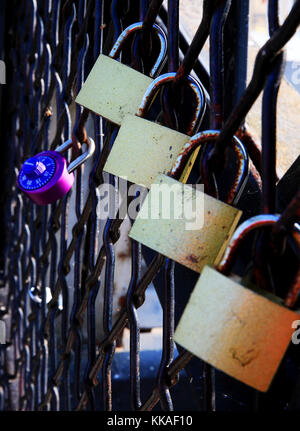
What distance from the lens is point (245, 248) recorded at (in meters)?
0.56

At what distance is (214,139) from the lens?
1.34 ft

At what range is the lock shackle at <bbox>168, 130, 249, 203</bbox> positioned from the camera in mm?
409

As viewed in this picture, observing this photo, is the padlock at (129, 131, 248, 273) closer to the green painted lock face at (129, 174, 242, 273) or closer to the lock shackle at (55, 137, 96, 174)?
the green painted lock face at (129, 174, 242, 273)

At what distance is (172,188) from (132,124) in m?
0.11

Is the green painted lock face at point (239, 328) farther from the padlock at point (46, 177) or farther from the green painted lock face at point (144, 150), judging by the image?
the padlock at point (46, 177)

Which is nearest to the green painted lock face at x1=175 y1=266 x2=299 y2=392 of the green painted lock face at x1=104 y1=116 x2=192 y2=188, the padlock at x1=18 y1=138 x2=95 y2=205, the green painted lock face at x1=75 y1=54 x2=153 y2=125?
the green painted lock face at x1=104 y1=116 x2=192 y2=188

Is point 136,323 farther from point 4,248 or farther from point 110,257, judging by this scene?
point 4,248

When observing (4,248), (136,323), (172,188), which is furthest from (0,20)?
(172,188)

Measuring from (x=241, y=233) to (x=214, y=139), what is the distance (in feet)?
0.33

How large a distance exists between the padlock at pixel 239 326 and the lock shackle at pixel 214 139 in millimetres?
68

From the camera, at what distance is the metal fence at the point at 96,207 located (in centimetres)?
45

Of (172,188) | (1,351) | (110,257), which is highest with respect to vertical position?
(172,188)

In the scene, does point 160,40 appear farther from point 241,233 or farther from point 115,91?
point 241,233
